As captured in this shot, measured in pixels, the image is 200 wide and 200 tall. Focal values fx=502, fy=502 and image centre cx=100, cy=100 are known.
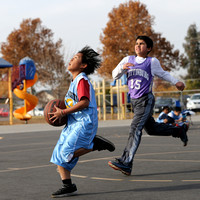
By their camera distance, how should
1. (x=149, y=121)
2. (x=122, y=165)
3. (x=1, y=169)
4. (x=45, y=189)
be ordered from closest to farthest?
(x=45, y=189), (x=122, y=165), (x=149, y=121), (x=1, y=169)

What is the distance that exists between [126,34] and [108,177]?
38.8m

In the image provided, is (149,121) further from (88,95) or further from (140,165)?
(88,95)

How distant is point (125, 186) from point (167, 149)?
480 centimetres

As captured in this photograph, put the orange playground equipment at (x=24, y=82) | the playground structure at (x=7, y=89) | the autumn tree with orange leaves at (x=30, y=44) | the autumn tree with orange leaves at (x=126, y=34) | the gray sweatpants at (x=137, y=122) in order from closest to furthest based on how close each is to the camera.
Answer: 1. the gray sweatpants at (x=137, y=122)
2. the playground structure at (x=7, y=89)
3. the orange playground equipment at (x=24, y=82)
4. the autumn tree with orange leaves at (x=126, y=34)
5. the autumn tree with orange leaves at (x=30, y=44)

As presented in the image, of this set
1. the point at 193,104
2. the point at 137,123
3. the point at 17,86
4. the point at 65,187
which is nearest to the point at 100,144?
the point at 65,187

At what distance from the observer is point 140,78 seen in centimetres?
748

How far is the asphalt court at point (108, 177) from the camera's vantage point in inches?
232

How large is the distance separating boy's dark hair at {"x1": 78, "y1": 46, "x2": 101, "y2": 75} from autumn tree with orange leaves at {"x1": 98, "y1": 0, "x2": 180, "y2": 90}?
3852 centimetres

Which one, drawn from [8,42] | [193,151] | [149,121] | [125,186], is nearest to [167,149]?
[193,151]

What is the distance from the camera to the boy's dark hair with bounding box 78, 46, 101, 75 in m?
6.14

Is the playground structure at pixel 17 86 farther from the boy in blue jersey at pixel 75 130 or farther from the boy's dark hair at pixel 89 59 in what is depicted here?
the boy in blue jersey at pixel 75 130

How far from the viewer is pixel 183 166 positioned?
26.7 feet

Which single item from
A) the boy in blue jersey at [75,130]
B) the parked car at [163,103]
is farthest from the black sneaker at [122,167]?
the parked car at [163,103]

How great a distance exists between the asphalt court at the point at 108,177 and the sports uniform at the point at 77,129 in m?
0.48
